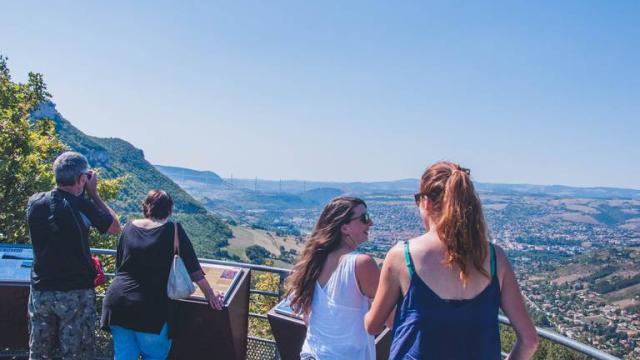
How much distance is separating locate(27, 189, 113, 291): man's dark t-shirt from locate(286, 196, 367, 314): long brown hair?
165 cm

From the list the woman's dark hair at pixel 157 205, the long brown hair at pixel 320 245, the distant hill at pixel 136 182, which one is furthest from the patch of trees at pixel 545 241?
the long brown hair at pixel 320 245

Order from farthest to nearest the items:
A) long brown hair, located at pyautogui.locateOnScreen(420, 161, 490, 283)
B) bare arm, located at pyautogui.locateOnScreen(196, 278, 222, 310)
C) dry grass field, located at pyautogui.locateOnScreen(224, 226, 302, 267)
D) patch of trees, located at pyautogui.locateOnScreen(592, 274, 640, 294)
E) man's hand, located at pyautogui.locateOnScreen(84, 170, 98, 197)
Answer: dry grass field, located at pyautogui.locateOnScreen(224, 226, 302, 267), patch of trees, located at pyautogui.locateOnScreen(592, 274, 640, 294), bare arm, located at pyautogui.locateOnScreen(196, 278, 222, 310), man's hand, located at pyautogui.locateOnScreen(84, 170, 98, 197), long brown hair, located at pyautogui.locateOnScreen(420, 161, 490, 283)

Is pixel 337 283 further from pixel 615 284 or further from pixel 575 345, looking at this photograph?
pixel 615 284

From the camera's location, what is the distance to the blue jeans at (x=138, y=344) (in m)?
3.58

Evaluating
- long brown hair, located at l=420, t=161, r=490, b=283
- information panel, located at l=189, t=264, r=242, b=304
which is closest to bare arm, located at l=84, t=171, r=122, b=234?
information panel, located at l=189, t=264, r=242, b=304

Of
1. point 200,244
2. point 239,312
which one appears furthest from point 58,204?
point 200,244

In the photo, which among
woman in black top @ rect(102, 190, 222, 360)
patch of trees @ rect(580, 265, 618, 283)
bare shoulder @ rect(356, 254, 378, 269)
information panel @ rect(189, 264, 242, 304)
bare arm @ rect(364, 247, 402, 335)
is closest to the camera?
bare arm @ rect(364, 247, 402, 335)

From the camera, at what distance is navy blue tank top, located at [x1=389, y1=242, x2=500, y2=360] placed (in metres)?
2.16

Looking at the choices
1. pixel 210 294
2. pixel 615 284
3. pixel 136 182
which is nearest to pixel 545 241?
pixel 615 284

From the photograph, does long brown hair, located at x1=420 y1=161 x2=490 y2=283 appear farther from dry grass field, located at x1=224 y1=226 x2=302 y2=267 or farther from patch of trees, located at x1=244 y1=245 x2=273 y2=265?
patch of trees, located at x1=244 y1=245 x2=273 y2=265

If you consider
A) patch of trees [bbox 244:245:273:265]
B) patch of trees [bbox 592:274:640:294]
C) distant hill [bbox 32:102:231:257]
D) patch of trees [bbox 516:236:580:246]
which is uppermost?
distant hill [bbox 32:102:231:257]

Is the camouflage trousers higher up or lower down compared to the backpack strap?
lower down

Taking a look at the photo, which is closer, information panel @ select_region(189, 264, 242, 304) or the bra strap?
the bra strap

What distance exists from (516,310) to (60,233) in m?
3.08
